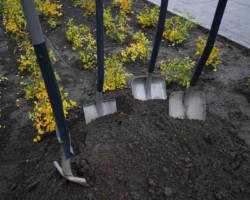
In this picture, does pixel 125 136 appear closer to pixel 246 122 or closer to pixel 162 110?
pixel 162 110

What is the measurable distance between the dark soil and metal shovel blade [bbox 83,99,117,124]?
0.08 meters

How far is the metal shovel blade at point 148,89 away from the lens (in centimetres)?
264

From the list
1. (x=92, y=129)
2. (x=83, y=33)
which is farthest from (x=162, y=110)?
(x=83, y=33)

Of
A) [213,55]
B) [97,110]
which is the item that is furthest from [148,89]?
[213,55]

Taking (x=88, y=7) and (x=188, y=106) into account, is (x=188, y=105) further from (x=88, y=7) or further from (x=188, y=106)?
(x=88, y=7)

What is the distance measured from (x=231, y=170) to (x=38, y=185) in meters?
1.54

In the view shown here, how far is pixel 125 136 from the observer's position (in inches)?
79.4

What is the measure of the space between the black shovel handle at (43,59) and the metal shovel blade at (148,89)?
124 cm

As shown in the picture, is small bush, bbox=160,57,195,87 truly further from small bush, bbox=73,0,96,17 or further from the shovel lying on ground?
small bush, bbox=73,0,96,17

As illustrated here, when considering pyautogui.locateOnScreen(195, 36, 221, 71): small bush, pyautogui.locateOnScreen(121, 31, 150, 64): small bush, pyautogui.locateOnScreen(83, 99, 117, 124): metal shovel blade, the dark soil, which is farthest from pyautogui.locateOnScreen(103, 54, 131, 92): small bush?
pyautogui.locateOnScreen(195, 36, 221, 71): small bush

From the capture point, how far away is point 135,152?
1901mm

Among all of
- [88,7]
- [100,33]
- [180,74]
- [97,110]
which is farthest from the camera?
[88,7]

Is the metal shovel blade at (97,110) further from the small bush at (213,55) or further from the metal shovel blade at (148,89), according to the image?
the small bush at (213,55)

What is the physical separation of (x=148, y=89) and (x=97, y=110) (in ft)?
2.16
